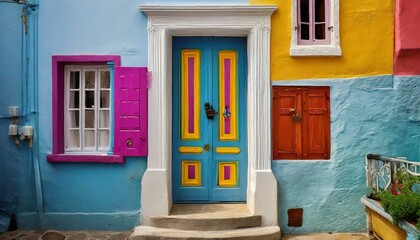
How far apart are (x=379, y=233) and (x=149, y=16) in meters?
4.55

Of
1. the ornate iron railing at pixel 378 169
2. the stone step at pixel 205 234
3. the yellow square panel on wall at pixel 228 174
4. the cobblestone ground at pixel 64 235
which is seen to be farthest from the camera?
the yellow square panel on wall at pixel 228 174

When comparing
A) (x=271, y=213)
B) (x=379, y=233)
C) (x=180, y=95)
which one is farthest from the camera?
(x=180, y=95)

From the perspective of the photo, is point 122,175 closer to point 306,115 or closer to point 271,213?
point 271,213

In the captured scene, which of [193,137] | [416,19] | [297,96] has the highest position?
[416,19]

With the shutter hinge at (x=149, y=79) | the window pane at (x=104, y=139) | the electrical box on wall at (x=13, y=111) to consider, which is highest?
the shutter hinge at (x=149, y=79)

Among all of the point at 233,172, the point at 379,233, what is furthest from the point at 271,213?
the point at 379,233

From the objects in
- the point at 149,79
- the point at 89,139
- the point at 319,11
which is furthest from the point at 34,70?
the point at 319,11

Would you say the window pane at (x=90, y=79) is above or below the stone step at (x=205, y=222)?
above

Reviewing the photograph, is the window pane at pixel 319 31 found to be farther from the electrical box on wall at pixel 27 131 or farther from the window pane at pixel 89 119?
the electrical box on wall at pixel 27 131

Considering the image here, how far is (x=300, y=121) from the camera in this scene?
5.71 meters

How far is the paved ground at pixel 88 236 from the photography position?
5.46 m

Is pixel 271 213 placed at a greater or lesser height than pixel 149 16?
lesser

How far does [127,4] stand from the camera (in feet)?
18.8

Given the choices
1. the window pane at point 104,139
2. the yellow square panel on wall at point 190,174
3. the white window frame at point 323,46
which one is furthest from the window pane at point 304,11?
the window pane at point 104,139
